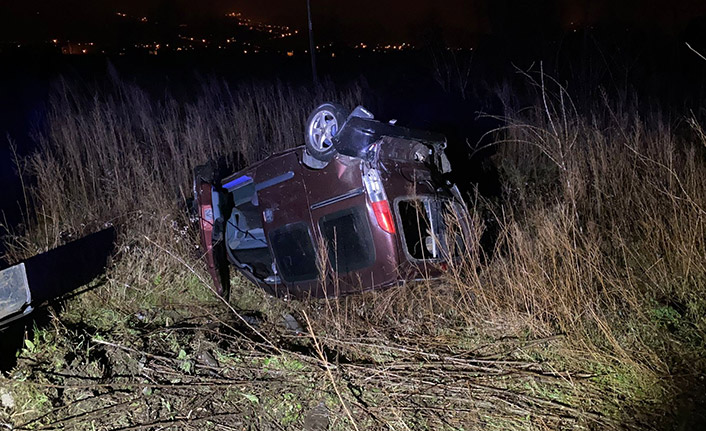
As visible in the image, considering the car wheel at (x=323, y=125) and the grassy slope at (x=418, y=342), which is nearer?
the grassy slope at (x=418, y=342)

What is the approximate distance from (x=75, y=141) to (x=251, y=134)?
8.06 ft

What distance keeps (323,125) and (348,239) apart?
102 centimetres

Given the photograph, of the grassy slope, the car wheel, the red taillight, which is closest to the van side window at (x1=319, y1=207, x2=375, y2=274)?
the red taillight

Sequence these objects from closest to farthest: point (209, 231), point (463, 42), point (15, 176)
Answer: point (209, 231), point (15, 176), point (463, 42)

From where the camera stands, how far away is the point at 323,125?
425 cm

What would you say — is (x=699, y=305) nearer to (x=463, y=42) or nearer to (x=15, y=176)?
(x=15, y=176)

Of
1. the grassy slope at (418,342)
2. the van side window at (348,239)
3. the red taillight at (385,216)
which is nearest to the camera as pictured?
the grassy slope at (418,342)

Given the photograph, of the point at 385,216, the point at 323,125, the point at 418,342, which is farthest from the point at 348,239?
the point at 323,125

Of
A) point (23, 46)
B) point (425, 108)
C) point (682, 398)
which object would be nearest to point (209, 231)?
point (682, 398)

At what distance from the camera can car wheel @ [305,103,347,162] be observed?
4.09 m

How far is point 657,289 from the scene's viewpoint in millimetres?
3836

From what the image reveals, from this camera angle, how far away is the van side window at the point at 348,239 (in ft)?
12.3

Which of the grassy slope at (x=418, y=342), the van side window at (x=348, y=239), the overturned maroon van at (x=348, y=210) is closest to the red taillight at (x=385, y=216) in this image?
the overturned maroon van at (x=348, y=210)

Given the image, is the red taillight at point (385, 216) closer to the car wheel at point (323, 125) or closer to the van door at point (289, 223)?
the van door at point (289, 223)
